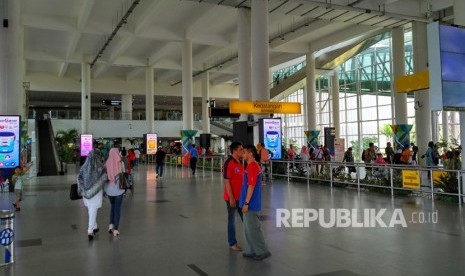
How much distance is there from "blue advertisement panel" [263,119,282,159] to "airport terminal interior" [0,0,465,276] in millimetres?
72

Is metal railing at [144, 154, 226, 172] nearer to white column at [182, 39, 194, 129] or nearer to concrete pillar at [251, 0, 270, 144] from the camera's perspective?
white column at [182, 39, 194, 129]

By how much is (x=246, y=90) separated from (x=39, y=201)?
1160 centimetres

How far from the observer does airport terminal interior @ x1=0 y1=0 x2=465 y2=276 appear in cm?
607

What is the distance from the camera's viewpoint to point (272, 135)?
18.8 m

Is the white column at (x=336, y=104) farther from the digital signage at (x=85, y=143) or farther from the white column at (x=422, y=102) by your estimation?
the digital signage at (x=85, y=143)

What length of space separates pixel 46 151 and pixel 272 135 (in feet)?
51.8

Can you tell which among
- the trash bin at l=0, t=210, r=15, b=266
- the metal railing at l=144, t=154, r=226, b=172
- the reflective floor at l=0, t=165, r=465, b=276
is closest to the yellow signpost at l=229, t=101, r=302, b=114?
the metal railing at l=144, t=154, r=226, b=172

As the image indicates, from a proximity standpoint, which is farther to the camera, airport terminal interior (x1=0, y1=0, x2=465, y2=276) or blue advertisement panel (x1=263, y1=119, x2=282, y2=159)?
blue advertisement panel (x1=263, y1=119, x2=282, y2=159)

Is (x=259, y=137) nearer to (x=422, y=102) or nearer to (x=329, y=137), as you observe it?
(x=422, y=102)

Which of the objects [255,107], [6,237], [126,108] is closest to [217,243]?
[6,237]

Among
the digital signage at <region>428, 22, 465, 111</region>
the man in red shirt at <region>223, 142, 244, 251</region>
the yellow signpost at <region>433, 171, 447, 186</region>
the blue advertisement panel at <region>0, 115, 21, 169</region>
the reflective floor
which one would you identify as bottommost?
the reflective floor

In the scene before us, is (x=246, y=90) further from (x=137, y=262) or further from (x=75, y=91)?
(x=75, y=91)

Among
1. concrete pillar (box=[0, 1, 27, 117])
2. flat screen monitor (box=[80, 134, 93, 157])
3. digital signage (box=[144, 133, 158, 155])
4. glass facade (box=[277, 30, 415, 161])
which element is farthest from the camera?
digital signage (box=[144, 133, 158, 155])

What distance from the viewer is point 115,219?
7.61m
